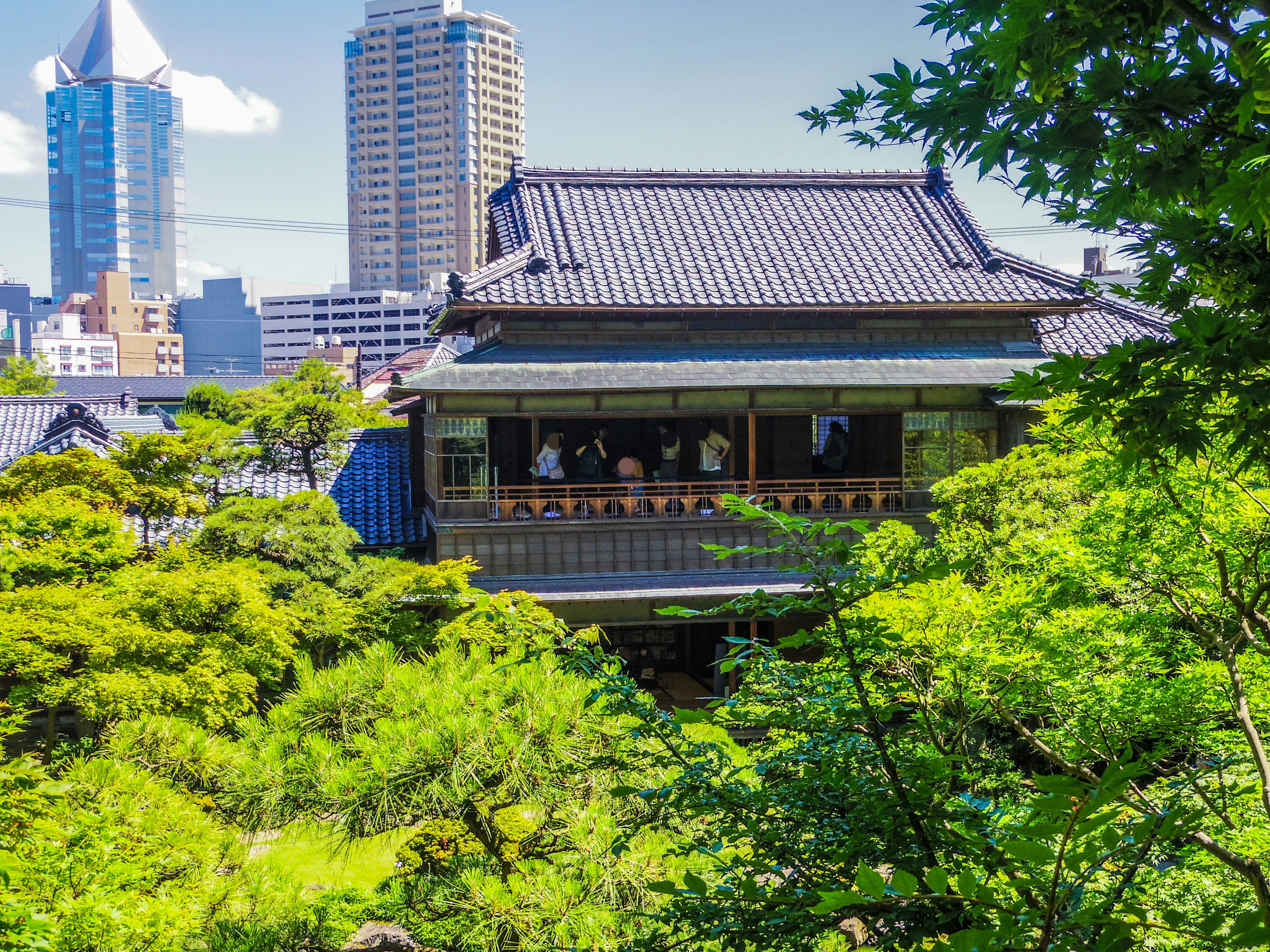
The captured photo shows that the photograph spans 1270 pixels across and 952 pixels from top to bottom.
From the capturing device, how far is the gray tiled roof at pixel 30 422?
21453 mm

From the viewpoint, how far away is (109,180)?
176500mm

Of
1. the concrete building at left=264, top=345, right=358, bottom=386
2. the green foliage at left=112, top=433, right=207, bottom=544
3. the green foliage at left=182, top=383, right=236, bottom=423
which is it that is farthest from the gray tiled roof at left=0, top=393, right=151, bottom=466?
the concrete building at left=264, top=345, right=358, bottom=386

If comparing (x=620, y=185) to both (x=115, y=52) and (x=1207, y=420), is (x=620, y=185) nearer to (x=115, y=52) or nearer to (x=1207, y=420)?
(x=1207, y=420)

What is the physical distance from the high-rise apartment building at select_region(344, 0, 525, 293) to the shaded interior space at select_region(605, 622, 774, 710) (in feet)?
338

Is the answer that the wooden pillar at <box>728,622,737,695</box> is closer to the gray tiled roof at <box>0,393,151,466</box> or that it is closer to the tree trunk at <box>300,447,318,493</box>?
the tree trunk at <box>300,447,318,493</box>

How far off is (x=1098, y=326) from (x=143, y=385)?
166ft

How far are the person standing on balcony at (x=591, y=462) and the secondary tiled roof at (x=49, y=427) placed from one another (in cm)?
910

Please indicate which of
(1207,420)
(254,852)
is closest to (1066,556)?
(1207,420)

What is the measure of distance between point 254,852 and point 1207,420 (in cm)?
1141

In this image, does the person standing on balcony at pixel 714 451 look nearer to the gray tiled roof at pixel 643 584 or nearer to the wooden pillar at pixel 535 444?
the gray tiled roof at pixel 643 584

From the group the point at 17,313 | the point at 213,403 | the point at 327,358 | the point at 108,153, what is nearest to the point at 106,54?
the point at 108,153

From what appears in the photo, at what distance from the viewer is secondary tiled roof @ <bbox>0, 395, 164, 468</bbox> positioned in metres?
20.2

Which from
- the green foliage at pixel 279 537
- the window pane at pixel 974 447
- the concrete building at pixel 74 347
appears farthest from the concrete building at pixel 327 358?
the window pane at pixel 974 447

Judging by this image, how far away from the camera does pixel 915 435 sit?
16.1m
